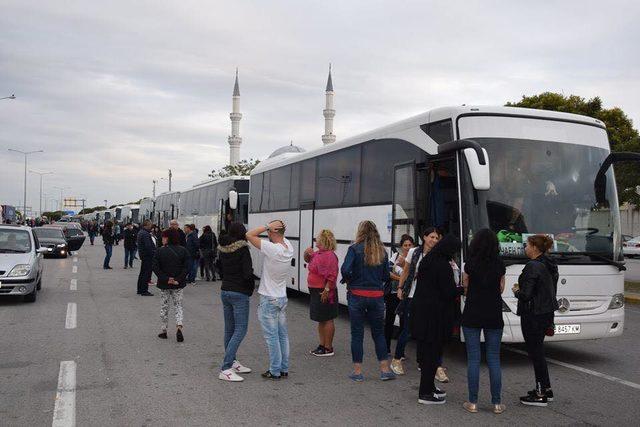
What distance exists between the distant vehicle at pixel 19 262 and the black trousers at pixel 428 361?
9439mm

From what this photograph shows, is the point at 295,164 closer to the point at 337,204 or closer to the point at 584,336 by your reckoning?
the point at 337,204

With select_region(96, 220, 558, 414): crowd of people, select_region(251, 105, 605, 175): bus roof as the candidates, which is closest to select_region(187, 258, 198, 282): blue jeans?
select_region(251, 105, 605, 175): bus roof

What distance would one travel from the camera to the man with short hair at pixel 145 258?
15.8 m

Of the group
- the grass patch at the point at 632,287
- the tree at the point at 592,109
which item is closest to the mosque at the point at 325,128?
the tree at the point at 592,109

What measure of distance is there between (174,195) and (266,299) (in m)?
30.1

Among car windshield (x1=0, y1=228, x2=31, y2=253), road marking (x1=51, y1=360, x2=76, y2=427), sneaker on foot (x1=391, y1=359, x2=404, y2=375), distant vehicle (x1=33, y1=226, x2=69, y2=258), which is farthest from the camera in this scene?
A: distant vehicle (x1=33, y1=226, x2=69, y2=258)

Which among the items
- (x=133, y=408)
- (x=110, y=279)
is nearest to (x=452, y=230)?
(x=133, y=408)

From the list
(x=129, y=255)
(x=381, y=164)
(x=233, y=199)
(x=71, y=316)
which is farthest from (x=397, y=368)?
(x=129, y=255)

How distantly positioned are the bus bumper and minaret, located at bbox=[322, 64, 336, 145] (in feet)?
236

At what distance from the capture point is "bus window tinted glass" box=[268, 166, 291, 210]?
50.7 ft

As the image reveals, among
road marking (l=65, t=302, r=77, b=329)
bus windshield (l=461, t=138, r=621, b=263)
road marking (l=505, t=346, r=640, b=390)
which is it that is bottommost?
road marking (l=65, t=302, r=77, b=329)

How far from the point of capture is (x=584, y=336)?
325 inches

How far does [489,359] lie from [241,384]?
8.42 ft

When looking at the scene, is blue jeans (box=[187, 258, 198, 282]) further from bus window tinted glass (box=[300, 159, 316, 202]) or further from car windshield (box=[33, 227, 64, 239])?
car windshield (box=[33, 227, 64, 239])
